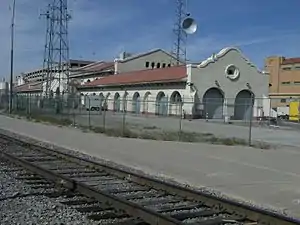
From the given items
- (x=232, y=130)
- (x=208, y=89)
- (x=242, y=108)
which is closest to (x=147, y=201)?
(x=232, y=130)

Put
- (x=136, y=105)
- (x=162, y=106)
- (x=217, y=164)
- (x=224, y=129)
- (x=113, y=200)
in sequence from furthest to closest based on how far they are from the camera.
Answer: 1. (x=136, y=105)
2. (x=162, y=106)
3. (x=224, y=129)
4. (x=217, y=164)
5. (x=113, y=200)

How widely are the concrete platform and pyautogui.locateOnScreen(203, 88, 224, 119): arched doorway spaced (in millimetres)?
35113

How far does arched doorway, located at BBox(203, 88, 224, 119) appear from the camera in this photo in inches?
2285

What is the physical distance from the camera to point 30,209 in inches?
325

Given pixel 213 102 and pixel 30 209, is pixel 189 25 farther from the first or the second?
pixel 30 209

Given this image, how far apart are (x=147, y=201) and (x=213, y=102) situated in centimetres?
4914

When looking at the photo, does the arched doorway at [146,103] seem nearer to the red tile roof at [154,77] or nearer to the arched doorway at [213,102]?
the red tile roof at [154,77]

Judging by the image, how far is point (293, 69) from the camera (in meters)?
99.8

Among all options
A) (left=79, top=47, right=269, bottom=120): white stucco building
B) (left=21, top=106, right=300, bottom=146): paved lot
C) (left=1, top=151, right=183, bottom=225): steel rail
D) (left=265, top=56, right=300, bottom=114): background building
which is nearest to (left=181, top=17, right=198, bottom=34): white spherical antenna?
(left=79, top=47, right=269, bottom=120): white stucco building

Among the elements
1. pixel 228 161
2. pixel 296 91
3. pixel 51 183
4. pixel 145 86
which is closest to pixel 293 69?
pixel 296 91

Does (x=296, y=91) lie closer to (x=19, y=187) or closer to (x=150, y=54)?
(x=150, y=54)

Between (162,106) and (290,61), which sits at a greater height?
(290,61)

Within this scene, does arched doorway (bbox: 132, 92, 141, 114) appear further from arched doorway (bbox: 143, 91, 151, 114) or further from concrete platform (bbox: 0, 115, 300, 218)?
concrete platform (bbox: 0, 115, 300, 218)

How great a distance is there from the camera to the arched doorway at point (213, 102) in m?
58.0
